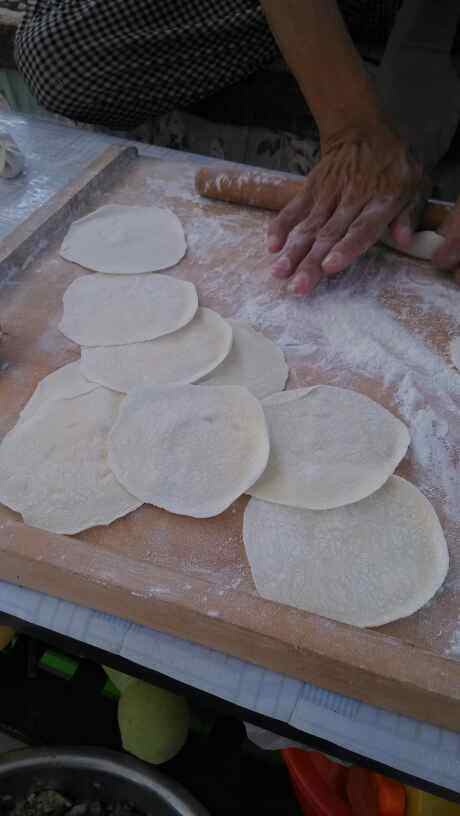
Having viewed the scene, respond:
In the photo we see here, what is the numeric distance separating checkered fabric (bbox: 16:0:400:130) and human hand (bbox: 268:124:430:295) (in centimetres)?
97

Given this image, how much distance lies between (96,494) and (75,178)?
1.15 meters

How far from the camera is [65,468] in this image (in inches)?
45.9

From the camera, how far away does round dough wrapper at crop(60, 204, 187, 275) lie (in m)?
1.63

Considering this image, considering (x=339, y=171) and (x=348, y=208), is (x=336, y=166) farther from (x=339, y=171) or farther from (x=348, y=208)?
(x=348, y=208)

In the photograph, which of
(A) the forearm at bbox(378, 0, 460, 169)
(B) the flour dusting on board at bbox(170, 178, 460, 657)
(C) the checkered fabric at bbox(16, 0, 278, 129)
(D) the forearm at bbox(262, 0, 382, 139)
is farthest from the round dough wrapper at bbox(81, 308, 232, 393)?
(C) the checkered fabric at bbox(16, 0, 278, 129)

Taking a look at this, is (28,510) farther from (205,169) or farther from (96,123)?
(96,123)

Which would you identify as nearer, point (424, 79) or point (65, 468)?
point (65, 468)

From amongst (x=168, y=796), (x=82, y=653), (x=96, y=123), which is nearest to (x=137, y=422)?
(x=82, y=653)

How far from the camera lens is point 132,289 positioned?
1562 millimetres

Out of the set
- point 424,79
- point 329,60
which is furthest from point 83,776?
point 424,79

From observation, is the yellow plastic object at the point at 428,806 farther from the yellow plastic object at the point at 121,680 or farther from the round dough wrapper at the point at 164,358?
the round dough wrapper at the point at 164,358

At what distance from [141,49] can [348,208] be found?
1201 millimetres

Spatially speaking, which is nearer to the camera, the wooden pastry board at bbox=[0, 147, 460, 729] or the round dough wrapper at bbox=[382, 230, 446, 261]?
the wooden pastry board at bbox=[0, 147, 460, 729]

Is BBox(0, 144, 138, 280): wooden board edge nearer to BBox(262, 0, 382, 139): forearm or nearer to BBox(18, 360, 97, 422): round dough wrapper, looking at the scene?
A: BBox(18, 360, 97, 422): round dough wrapper
